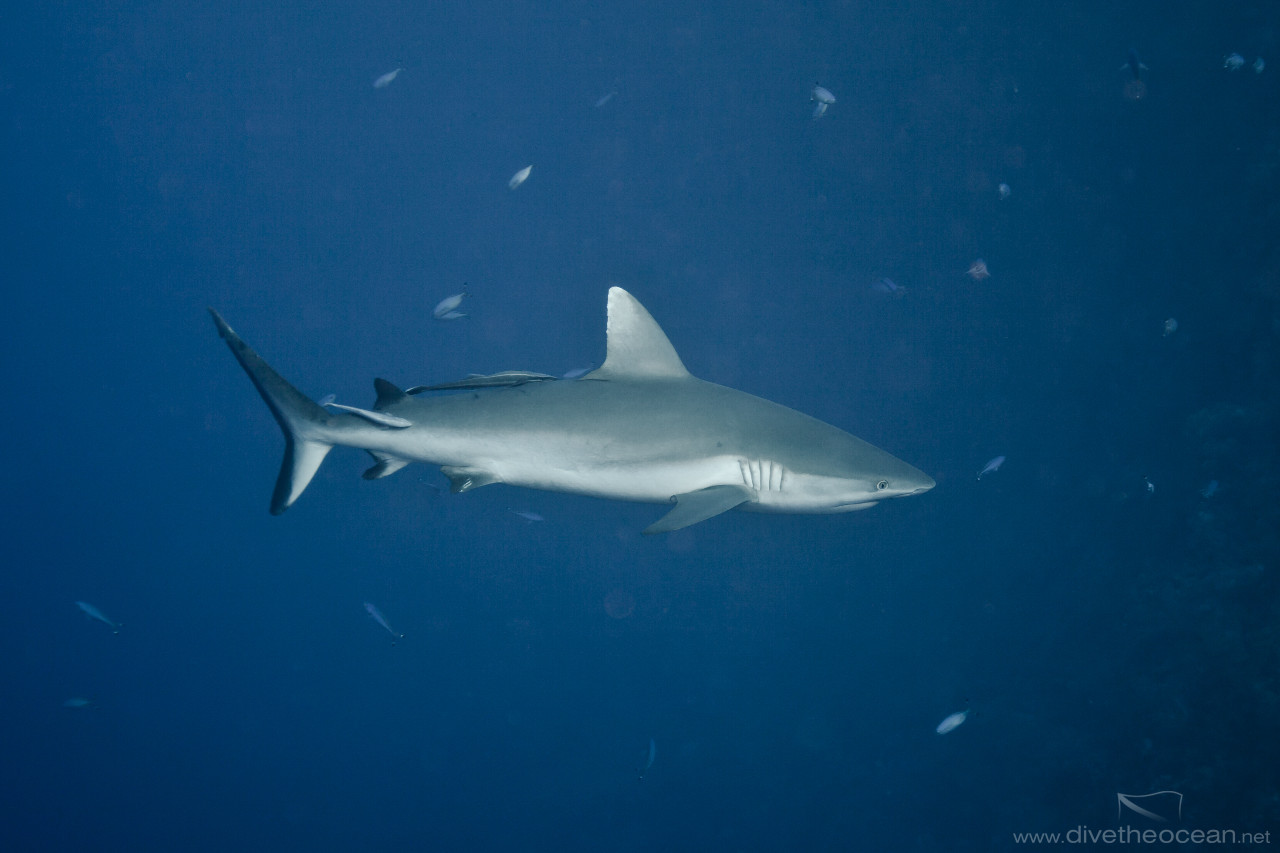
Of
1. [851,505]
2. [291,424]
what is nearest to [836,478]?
[851,505]

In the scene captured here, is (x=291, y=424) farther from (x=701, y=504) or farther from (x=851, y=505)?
(x=851, y=505)

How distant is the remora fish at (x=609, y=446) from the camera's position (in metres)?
3.79

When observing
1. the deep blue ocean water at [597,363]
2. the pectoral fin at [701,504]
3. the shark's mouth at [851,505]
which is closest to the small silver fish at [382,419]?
the pectoral fin at [701,504]

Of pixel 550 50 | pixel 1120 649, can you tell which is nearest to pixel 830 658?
pixel 1120 649

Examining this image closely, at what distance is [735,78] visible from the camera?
8719 millimetres

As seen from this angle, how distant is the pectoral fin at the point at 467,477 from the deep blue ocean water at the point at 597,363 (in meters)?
4.65

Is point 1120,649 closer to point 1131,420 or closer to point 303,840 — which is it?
point 1131,420

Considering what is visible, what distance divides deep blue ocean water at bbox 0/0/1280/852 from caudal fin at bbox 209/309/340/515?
4.60 metres

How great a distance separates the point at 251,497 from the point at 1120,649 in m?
14.2

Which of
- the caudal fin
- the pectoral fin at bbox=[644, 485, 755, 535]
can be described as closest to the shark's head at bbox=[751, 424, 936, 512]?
the pectoral fin at bbox=[644, 485, 755, 535]

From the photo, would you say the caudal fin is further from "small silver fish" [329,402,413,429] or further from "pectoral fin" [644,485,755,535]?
"pectoral fin" [644,485,755,535]

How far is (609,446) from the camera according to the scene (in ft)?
12.5

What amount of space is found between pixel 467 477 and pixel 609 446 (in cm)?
92

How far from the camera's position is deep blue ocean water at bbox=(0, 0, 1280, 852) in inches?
332
